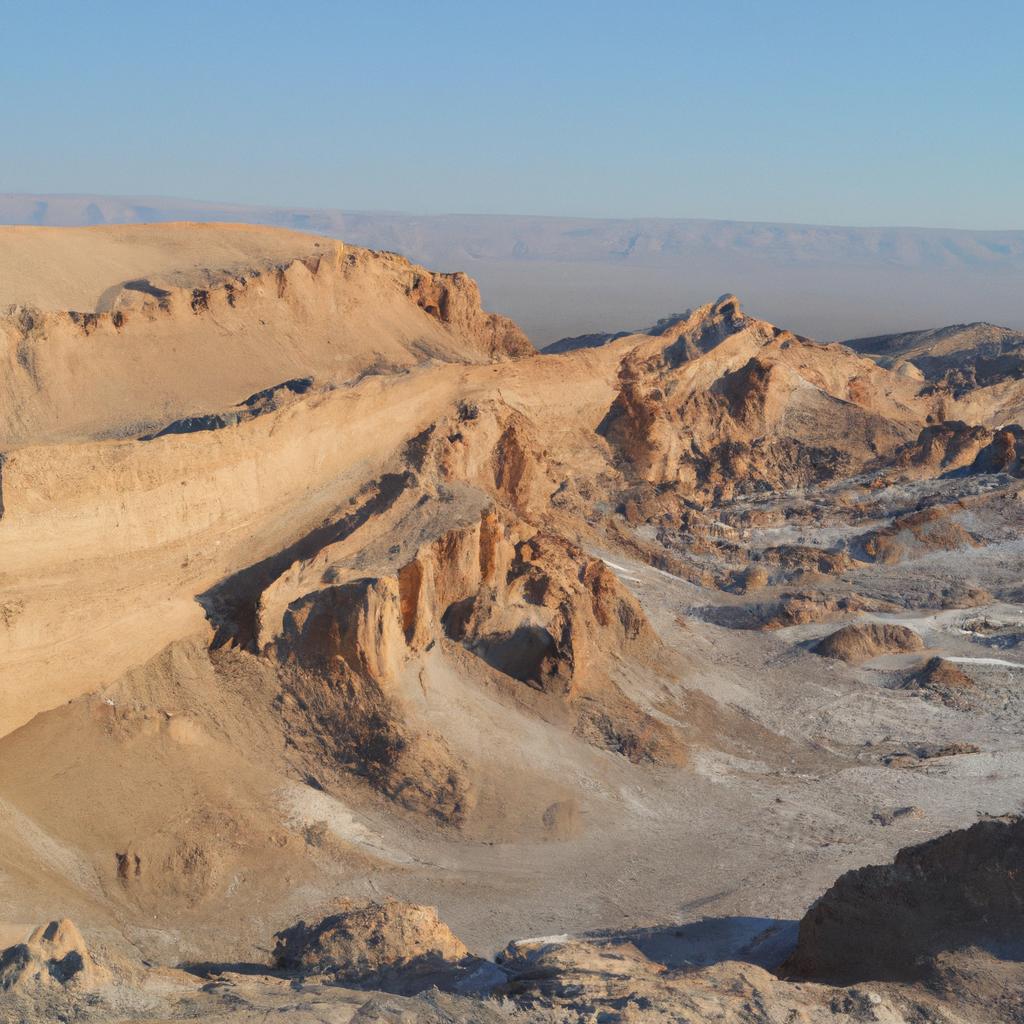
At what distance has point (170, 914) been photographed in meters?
12.2

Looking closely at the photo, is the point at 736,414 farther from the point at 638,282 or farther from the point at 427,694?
the point at 638,282

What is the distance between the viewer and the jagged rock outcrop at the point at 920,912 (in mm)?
10695

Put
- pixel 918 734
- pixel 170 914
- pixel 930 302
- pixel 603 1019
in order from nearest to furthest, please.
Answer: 1. pixel 603 1019
2. pixel 170 914
3. pixel 918 734
4. pixel 930 302

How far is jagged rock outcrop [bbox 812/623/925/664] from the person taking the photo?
71.2 feet

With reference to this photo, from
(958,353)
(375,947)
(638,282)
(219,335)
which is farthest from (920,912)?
(638,282)

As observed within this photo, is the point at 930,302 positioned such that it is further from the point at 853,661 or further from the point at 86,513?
the point at 86,513

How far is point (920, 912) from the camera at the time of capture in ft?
36.7

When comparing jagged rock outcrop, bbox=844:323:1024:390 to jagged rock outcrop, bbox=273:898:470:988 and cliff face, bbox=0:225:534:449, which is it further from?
jagged rock outcrop, bbox=273:898:470:988

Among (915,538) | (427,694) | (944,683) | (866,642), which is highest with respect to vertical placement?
(915,538)

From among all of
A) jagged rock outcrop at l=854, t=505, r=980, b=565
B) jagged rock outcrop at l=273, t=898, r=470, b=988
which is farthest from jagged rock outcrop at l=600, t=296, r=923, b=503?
jagged rock outcrop at l=273, t=898, r=470, b=988

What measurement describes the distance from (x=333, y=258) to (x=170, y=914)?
49.5ft

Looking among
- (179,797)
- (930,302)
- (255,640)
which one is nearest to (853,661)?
(255,640)

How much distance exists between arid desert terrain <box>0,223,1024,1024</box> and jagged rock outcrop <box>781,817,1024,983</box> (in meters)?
0.03

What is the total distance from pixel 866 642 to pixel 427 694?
947 cm
